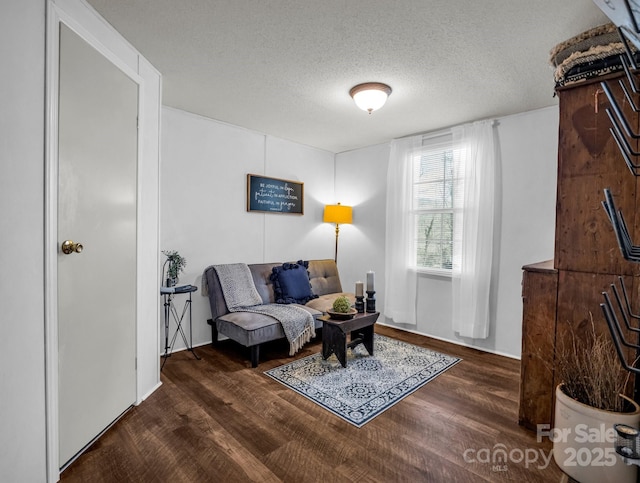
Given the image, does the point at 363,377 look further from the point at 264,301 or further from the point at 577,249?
the point at 577,249

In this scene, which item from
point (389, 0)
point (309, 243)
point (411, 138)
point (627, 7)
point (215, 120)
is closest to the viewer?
point (627, 7)

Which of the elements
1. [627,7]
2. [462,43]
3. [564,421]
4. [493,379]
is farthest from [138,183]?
[493,379]

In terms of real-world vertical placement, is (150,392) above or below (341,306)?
below

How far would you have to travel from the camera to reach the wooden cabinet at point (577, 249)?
173 centimetres

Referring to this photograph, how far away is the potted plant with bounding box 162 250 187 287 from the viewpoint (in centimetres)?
307

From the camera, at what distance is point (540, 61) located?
2.27m

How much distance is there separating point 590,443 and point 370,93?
8.27 ft

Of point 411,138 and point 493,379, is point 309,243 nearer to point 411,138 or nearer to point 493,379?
point 411,138

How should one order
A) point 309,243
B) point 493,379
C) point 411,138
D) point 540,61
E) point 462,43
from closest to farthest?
point 462,43 < point 540,61 < point 493,379 < point 411,138 < point 309,243

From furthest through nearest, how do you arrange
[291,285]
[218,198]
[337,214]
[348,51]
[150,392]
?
1. [337,214]
2. [291,285]
3. [218,198]
4. [150,392]
5. [348,51]

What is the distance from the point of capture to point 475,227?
3.46m

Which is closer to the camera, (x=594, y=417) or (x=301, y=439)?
(x=594, y=417)

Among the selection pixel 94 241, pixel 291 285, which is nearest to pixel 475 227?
pixel 291 285

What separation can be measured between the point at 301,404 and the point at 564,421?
1531 mm
